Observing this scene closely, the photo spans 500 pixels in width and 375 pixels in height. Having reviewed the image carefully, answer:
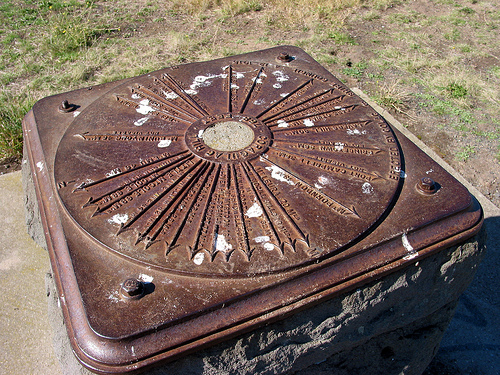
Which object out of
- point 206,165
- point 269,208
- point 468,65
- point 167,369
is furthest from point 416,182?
point 468,65

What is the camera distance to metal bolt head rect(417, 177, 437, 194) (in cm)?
206

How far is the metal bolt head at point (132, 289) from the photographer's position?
1630 mm

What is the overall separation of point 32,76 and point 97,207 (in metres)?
3.53

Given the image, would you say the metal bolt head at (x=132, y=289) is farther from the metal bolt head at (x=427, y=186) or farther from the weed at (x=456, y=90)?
the weed at (x=456, y=90)

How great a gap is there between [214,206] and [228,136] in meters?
0.54

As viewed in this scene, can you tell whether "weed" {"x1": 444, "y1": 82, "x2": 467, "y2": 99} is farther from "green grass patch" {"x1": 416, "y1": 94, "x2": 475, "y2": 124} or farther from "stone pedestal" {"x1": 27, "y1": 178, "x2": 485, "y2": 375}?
"stone pedestal" {"x1": 27, "y1": 178, "x2": 485, "y2": 375}

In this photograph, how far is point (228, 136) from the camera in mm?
2367

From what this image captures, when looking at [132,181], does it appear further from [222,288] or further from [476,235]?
[476,235]

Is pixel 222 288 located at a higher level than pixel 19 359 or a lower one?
higher

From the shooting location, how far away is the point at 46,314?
252 cm

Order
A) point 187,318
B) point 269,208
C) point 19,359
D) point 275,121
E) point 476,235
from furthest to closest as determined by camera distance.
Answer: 1. point 275,121
2. point 19,359
3. point 476,235
4. point 269,208
5. point 187,318

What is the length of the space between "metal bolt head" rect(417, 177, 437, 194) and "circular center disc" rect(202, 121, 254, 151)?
898mm

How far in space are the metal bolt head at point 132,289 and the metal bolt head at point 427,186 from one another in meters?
1.38

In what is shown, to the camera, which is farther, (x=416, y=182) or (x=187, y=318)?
(x=416, y=182)
